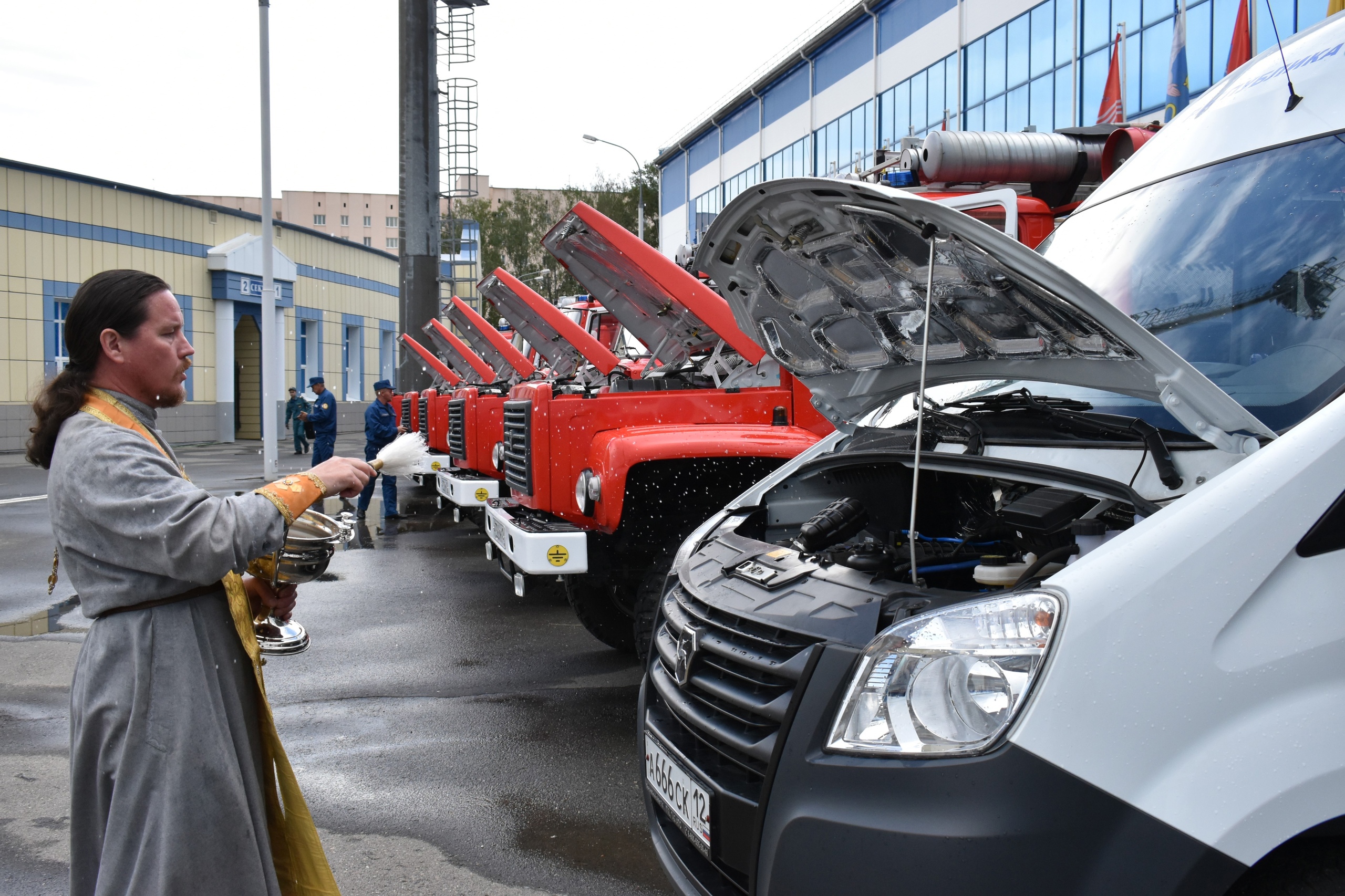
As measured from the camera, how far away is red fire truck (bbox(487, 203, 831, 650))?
16.4 ft

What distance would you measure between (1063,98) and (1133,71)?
83.0 inches

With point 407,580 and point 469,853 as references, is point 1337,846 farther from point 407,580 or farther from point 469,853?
point 407,580

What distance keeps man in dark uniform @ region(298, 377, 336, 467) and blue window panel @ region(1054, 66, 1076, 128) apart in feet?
53.8

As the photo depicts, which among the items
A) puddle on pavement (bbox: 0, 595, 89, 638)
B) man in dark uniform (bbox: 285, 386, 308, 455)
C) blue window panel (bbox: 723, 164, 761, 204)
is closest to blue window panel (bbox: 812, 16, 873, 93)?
blue window panel (bbox: 723, 164, 761, 204)

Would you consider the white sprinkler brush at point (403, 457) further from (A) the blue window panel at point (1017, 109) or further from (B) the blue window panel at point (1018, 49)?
(B) the blue window panel at point (1018, 49)

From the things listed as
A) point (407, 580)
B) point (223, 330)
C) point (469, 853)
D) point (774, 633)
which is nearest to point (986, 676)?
point (774, 633)

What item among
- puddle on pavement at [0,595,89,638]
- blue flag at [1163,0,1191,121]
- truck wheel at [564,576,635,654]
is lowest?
puddle on pavement at [0,595,89,638]

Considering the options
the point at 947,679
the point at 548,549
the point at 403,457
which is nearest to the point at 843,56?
the point at 548,549

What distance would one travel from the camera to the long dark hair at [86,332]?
7.15 ft

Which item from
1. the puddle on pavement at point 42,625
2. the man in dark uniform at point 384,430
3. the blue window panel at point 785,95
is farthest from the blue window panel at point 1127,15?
the puddle on pavement at point 42,625

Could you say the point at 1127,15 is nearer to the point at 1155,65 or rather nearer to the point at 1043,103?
the point at 1155,65

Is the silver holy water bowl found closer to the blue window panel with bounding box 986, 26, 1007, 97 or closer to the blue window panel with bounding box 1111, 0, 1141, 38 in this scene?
the blue window panel with bounding box 1111, 0, 1141, 38

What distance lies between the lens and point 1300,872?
1.68 meters

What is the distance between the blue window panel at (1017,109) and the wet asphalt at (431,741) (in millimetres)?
19666
